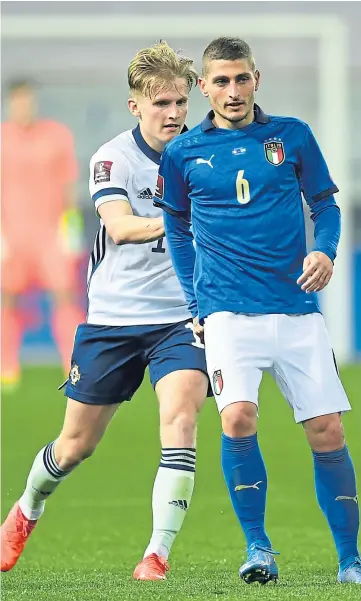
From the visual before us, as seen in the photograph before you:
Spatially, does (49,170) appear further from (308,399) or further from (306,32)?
(308,399)

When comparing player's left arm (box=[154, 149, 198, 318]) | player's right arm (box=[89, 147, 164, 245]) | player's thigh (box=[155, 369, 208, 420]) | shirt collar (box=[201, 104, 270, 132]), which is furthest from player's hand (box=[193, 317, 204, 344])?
shirt collar (box=[201, 104, 270, 132])

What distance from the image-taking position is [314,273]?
5.41m

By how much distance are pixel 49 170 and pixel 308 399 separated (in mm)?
10253

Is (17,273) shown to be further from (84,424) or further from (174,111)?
(174,111)

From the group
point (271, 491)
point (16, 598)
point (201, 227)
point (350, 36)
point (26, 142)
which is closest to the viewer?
point (16, 598)

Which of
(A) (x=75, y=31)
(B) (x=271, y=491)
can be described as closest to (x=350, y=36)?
(A) (x=75, y=31)

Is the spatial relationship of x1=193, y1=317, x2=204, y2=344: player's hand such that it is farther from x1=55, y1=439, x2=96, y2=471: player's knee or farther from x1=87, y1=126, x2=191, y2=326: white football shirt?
x1=55, y1=439, x2=96, y2=471: player's knee

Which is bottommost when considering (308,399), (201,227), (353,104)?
(353,104)

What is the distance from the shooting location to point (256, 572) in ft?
18.1

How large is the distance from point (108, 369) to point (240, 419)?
3.10ft

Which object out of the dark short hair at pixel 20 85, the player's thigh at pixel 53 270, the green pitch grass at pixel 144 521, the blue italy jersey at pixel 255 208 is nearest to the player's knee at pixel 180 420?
the blue italy jersey at pixel 255 208

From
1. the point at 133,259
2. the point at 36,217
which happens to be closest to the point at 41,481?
the point at 133,259

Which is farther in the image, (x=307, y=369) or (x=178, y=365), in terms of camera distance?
(x=178, y=365)

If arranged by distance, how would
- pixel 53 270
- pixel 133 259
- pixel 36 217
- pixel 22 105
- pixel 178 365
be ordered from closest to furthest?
pixel 178 365
pixel 133 259
pixel 22 105
pixel 53 270
pixel 36 217
